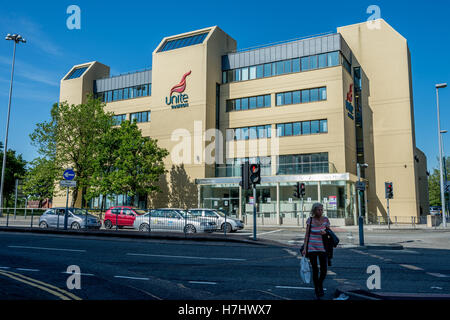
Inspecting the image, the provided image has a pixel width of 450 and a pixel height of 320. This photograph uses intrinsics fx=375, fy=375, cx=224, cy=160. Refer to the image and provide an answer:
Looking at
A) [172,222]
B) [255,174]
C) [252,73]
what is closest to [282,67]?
[252,73]

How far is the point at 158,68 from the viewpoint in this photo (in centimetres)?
4069

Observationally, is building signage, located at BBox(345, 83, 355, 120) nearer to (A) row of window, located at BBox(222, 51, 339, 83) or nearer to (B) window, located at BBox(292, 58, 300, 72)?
(A) row of window, located at BBox(222, 51, 339, 83)

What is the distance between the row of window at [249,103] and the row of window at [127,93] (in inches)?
396

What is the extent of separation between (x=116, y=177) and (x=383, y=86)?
27.3 meters

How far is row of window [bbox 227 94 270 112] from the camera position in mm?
37656

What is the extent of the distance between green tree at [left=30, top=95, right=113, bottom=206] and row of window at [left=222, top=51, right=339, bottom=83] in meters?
13.8

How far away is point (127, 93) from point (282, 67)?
748 inches

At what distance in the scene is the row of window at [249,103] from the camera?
124 ft

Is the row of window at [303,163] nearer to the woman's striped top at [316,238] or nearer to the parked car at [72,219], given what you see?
the parked car at [72,219]

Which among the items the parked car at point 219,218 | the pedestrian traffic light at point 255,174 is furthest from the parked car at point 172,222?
the pedestrian traffic light at point 255,174

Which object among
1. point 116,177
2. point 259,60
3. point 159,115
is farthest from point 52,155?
point 259,60

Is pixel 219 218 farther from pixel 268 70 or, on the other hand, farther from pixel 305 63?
pixel 268 70

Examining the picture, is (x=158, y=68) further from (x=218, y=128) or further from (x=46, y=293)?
(x=46, y=293)
